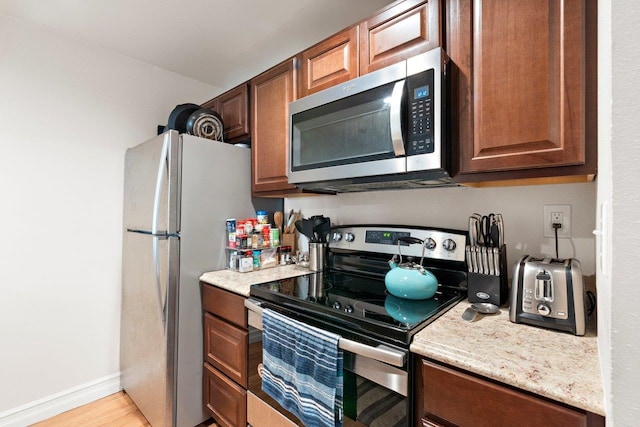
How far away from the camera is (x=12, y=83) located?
1764 mm

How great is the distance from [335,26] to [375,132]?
1067 millimetres

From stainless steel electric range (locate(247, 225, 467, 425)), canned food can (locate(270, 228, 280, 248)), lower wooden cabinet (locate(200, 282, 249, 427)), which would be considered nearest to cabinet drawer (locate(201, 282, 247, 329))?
lower wooden cabinet (locate(200, 282, 249, 427))

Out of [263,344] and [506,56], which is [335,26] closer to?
[506,56]

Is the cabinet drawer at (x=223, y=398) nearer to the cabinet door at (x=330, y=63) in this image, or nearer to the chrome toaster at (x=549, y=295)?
the chrome toaster at (x=549, y=295)

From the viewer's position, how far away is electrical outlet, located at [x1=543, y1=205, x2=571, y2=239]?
117 cm

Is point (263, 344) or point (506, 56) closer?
point (506, 56)

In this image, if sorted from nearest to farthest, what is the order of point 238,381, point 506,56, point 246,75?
point 506,56
point 238,381
point 246,75

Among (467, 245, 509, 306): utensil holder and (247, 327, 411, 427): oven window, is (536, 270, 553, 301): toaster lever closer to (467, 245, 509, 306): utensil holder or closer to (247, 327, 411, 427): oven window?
(467, 245, 509, 306): utensil holder

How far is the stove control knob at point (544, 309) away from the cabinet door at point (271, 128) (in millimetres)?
1236

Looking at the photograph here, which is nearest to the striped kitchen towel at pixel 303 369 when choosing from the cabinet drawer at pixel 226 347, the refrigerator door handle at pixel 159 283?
the cabinet drawer at pixel 226 347

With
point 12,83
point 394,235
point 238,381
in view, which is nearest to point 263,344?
point 238,381

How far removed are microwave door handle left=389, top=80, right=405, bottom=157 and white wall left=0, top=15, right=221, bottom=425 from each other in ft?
6.65

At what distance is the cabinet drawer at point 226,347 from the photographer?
146 centimetres

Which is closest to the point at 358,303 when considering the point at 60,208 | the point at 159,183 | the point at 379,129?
the point at 379,129
